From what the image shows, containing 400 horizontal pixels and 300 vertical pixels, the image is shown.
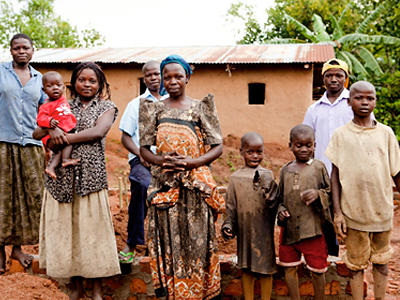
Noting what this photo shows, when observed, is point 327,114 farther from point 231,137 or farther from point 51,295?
point 231,137

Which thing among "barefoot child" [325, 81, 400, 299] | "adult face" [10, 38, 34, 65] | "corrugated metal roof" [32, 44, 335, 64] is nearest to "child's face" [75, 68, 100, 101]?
"adult face" [10, 38, 34, 65]

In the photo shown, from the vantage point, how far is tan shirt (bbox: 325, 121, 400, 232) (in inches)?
114

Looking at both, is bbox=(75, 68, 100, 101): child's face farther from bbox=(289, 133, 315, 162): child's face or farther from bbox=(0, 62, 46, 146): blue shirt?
bbox=(289, 133, 315, 162): child's face

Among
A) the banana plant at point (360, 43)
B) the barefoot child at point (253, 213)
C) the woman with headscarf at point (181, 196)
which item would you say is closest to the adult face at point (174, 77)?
the woman with headscarf at point (181, 196)

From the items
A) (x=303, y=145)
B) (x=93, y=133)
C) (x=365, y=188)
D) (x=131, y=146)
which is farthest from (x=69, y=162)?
(x=365, y=188)

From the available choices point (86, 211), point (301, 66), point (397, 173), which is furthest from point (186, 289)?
point (301, 66)

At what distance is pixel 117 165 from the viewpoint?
11102 mm

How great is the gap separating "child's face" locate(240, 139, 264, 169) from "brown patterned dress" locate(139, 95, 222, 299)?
235mm

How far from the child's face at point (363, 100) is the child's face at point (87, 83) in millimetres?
1948

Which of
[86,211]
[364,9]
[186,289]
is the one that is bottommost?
[186,289]

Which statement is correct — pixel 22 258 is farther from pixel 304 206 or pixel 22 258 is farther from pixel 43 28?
pixel 43 28

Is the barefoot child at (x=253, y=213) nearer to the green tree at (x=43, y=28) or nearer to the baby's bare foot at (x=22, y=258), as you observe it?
the baby's bare foot at (x=22, y=258)

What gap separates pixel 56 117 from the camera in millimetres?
3086

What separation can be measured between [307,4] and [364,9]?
289 centimetres
